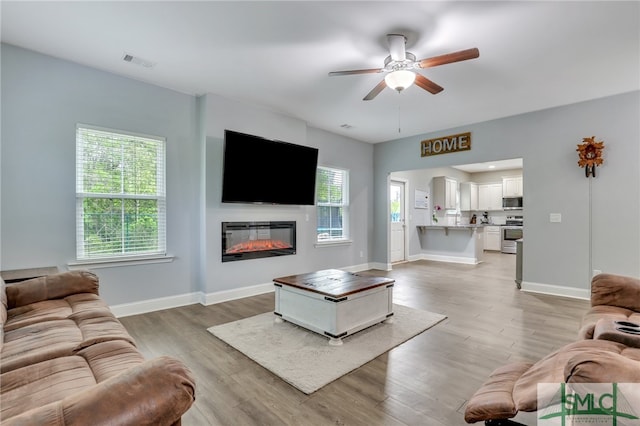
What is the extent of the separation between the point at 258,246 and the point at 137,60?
9.29ft

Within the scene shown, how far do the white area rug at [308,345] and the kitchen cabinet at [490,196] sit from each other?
26.7 feet

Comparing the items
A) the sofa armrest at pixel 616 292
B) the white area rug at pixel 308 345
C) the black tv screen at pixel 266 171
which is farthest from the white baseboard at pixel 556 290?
the black tv screen at pixel 266 171

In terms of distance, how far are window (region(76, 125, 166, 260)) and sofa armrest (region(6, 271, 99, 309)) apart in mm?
1036

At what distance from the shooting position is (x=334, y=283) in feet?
10.8

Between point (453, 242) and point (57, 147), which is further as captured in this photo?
point (453, 242)

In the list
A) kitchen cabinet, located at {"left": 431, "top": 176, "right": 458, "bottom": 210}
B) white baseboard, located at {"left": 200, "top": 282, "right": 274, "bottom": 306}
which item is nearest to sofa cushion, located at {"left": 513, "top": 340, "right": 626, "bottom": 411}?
white baseboard, located at {"left": 200, "top": 282, "right": 274, "bottom": 306}

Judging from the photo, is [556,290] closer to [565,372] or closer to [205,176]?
[565,372]

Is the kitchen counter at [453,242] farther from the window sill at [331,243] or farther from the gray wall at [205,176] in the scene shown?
the window sill at [331,243]

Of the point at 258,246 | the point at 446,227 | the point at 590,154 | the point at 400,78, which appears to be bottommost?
the point at 258,246

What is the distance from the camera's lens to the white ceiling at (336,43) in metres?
2.43

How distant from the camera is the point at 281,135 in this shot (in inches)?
197

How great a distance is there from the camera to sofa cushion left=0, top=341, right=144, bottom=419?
1144 millimetres

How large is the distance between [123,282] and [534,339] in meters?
4.58

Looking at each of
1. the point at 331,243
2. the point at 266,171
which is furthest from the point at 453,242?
the point at 266,171
